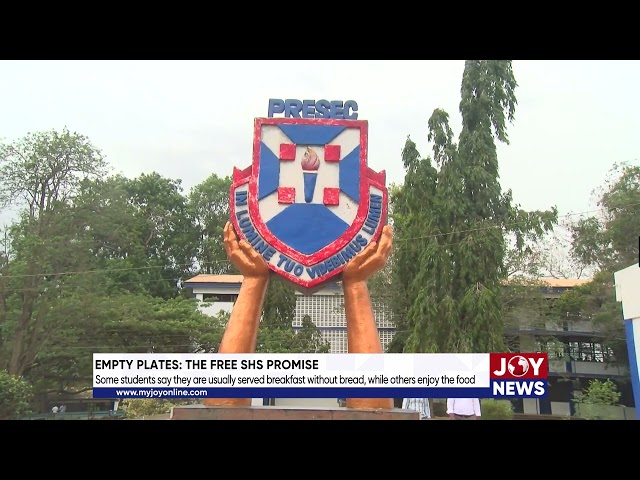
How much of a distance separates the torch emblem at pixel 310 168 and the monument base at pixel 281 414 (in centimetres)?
373

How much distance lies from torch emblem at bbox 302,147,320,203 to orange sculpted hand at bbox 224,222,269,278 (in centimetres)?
143

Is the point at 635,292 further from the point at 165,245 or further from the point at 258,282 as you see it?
the point at 165,245

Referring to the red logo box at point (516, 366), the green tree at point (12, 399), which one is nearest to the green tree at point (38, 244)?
the green tree at point (12, 399)

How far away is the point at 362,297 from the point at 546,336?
61.5 feet

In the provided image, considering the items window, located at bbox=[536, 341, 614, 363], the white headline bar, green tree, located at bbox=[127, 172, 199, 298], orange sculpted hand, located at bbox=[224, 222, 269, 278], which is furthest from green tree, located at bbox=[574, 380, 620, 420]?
green tree, located at bbox=[127, 172, 199, 298]

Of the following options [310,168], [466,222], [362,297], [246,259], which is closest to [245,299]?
[246,259]

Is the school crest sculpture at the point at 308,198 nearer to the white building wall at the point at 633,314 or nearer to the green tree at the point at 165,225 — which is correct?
the white building wall at the point at 633,314

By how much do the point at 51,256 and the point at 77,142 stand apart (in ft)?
13.5

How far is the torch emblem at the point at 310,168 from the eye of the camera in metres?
10.5

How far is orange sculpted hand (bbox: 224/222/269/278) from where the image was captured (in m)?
10.1

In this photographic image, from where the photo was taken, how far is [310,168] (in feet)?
34.6

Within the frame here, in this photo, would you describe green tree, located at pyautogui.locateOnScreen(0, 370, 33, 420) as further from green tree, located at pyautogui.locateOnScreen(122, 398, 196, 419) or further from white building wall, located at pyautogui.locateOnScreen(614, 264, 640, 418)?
white building wall, located at pyautogui.locateOnScreen(614, 264, 640, 418)

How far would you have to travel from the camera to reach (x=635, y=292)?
13.4 m
